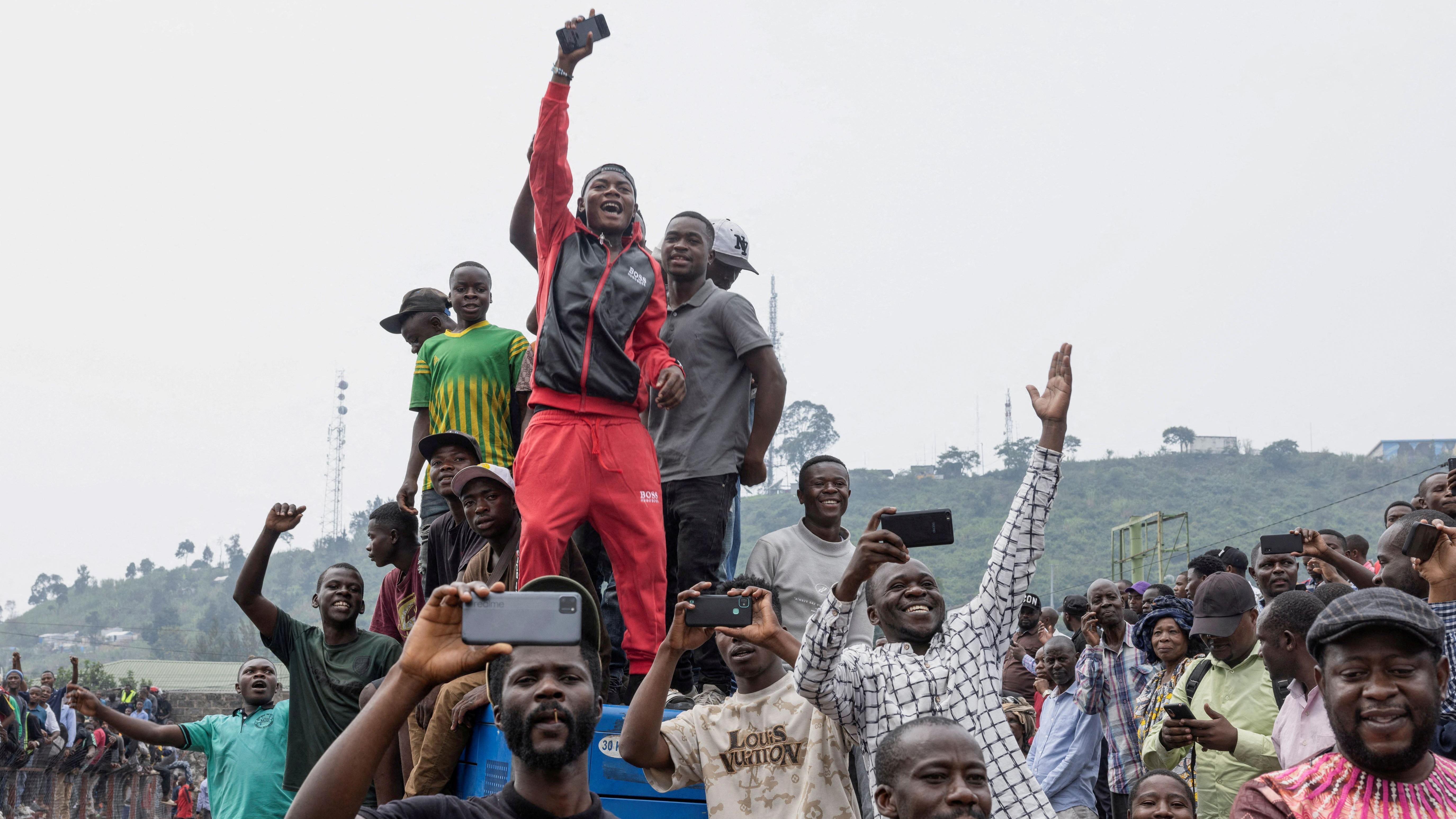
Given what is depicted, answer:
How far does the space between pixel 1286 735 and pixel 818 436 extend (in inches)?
3011

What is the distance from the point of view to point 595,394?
18.4 feet

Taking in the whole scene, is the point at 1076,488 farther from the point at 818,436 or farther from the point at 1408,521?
the point at 1408,521

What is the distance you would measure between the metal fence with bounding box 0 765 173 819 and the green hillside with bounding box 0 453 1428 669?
34043mm

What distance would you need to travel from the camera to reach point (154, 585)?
339ft

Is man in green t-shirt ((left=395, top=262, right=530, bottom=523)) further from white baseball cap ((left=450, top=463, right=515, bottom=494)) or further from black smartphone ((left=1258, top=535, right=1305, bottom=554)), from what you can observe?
black smartphone ((left=1258, top=535, right=1305, bottom=554))

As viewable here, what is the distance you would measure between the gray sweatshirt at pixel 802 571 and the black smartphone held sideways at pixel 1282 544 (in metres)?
2.07

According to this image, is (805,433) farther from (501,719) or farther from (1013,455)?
(501,719)

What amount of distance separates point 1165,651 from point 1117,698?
51 centimetres

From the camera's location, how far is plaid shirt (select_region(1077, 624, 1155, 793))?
6.79 m

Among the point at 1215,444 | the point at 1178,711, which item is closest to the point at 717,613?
the point at 1178,711

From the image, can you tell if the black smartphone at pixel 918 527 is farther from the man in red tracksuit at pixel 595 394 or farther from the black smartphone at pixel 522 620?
the black smartphone at pixel 522 620

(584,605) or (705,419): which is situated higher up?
(705,419)

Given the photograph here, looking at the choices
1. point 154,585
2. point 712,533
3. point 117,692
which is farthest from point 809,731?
point 154,585

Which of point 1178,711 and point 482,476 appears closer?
point 1178,711
